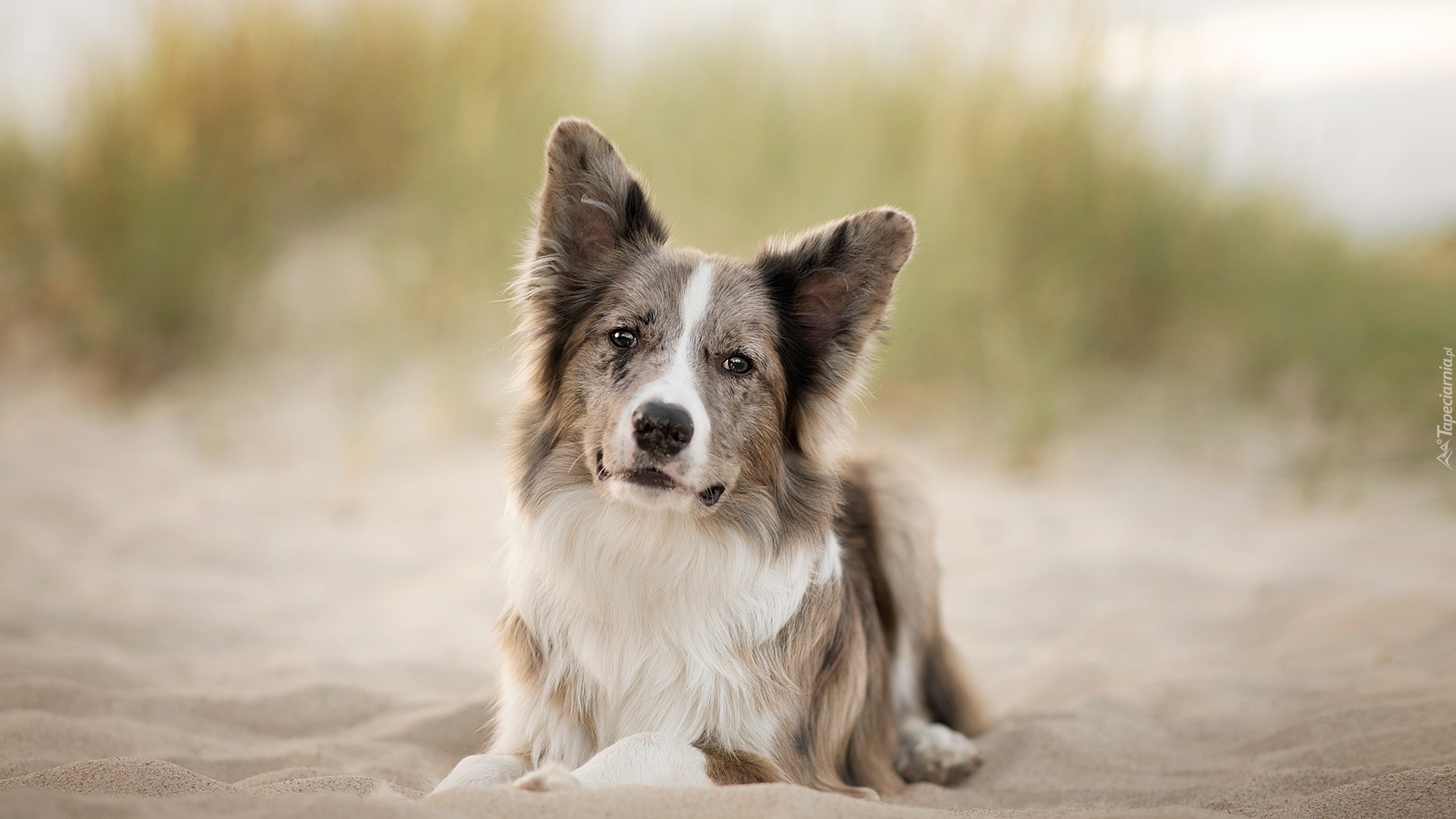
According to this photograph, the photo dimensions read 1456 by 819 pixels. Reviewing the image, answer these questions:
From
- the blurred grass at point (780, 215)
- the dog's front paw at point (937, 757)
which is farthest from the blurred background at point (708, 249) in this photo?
the dog's front paw at point (937, 757)

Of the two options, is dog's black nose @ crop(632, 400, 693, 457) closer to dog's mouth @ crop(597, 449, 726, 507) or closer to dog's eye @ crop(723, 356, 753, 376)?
dog's mouth @ crop(597, 449, 726, 507)

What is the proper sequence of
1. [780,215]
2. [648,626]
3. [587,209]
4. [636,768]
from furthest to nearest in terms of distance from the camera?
1. [780,215]
2. [587,209]
3. [648,626]
4. [636,768]

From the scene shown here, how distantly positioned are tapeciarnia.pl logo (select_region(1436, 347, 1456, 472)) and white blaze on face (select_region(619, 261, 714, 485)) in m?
6.40

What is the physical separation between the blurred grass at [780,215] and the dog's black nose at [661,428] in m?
5.28

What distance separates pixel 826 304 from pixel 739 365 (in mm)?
444

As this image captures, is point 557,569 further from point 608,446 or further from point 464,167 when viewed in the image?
point 464,167

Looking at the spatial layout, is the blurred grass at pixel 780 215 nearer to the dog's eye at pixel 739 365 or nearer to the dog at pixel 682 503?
the dog at pixel 682 503

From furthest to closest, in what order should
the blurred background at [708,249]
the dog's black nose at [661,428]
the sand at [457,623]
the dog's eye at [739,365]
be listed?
the blurred background at [708,249]
the dog's eye at [739,365]
the sand at [457,623]
the dog's black nose at [661,428]

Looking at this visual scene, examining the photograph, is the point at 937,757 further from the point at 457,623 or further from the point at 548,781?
the point at 457,623

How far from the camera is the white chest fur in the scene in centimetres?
321

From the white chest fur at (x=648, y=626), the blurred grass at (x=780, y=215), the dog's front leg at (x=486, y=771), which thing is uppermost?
the blurred grass at (x=780, y=215)

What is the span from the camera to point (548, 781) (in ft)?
8.81

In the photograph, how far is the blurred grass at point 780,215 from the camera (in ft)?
25.8

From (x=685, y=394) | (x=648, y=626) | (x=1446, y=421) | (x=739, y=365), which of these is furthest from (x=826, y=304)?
(x=1446, y=421)
